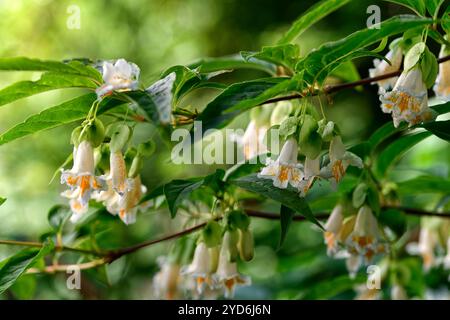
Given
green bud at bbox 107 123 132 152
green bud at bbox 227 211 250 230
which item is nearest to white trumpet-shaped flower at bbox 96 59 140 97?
green bud at bbox 107 123 132 152

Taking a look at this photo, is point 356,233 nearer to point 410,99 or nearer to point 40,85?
point 410,99

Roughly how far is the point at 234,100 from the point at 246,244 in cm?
33

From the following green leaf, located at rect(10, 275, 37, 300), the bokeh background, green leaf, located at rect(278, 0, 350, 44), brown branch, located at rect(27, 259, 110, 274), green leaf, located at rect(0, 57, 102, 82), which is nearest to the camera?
green leaf, located at rect(0, 57, 102, 82)

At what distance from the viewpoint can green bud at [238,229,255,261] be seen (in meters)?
1.03

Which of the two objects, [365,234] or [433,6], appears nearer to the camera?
[433,6]

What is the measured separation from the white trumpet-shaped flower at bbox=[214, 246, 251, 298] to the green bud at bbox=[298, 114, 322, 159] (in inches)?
10.1

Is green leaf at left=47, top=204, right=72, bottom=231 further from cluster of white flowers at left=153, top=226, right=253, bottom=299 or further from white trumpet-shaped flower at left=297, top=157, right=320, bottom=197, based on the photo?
white trumpet-shaped flower at left=297, top=157, right=320, bottom=197

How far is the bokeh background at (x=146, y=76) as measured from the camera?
197 cm

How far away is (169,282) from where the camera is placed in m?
1.36

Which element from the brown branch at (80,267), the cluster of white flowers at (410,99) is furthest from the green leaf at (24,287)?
the cluster of white flowers at (410,99)

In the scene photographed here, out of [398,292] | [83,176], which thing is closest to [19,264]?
[83,176]

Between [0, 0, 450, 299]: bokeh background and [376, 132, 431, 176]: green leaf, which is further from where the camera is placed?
[0, 0, 450, 299]: bokeh background

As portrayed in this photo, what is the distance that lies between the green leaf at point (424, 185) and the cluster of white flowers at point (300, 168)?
37 centimetres
